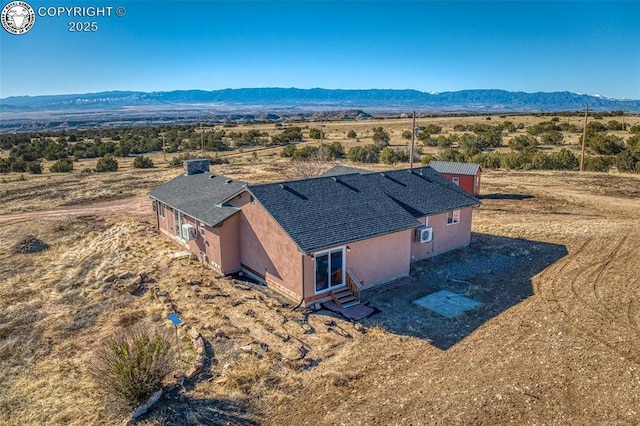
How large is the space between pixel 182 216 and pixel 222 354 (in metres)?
9.84

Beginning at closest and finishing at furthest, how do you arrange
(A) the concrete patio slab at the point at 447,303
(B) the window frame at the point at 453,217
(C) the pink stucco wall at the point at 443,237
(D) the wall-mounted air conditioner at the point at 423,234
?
(A) the concrete patio slab at the point at 447,303, (D) the wall-mounted air conditioner at the point at 423,234, (C) the pink stucco wall at the point at 443,237, (B) the window frame at the point at 453,217

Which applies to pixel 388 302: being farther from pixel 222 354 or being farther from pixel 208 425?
pixel 208 425

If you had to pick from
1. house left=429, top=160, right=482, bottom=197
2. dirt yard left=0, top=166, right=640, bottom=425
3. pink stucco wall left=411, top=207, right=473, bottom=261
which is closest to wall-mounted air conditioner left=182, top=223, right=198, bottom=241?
dirt yard left=0, top=166, right=640, bottom=425

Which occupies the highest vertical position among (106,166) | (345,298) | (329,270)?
(329,270)

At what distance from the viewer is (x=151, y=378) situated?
32.4 ft

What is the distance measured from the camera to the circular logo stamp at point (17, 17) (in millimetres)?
29906

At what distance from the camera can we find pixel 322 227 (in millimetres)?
15289

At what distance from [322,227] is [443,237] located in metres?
7.29

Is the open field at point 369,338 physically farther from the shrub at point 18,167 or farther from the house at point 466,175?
the shrub at point 18,167

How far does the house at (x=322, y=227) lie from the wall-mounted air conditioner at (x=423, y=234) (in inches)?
1.6

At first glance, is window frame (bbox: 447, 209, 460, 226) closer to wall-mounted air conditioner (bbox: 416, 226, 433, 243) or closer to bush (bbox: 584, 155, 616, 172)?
wall-mounted air conditioner (bbox: 416, 226, 433, 243)

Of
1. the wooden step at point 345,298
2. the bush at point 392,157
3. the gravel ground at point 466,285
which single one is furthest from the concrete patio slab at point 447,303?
the bush at point 392,157

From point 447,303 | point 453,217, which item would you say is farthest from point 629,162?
point 447,303

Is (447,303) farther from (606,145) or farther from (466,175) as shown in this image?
(606,145)
